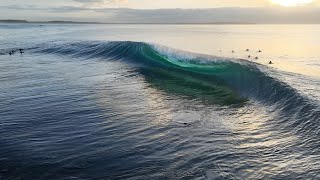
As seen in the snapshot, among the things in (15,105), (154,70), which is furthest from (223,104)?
(154,70)

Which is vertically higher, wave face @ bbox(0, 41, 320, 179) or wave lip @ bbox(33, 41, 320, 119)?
wave lip @ bbox(33, 41, 320, 119)

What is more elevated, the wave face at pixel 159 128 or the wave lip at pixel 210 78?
the wave lip at pixel 210 78

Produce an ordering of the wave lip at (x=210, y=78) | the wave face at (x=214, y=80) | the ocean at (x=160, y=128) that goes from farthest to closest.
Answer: the wave lip at (x=210, y=78) → the wave face at (x=214, y=80) → the ocean at (x=160, y=128)

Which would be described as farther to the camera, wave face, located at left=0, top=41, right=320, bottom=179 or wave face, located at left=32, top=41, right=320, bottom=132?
wave face, located at left=32, top=41, right=320, bottom=132

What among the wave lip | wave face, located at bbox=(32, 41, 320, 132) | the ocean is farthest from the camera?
the wave lip

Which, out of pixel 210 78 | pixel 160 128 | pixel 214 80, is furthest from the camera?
pixel 210 78

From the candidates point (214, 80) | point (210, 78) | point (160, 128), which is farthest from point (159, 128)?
point (210, 78)

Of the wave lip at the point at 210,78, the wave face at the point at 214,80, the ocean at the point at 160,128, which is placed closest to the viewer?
the ocean at the point at 160,128

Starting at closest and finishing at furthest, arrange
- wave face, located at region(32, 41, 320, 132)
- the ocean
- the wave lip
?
the ocean < wave face, located at region(32, 41, 320, 132) < the wave lip

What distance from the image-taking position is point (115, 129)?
29.0 feet

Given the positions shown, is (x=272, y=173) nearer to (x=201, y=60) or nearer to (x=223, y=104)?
(x=223, y=104)

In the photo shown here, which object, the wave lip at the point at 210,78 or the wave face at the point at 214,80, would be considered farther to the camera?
the wave lip at the point at 210,78

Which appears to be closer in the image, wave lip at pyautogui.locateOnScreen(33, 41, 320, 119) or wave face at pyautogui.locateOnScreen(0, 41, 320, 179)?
wave face at pyautogui.locateOnScreen(0, 41, 320, 179)

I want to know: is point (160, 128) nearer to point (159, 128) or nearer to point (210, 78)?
point (159, 128)
